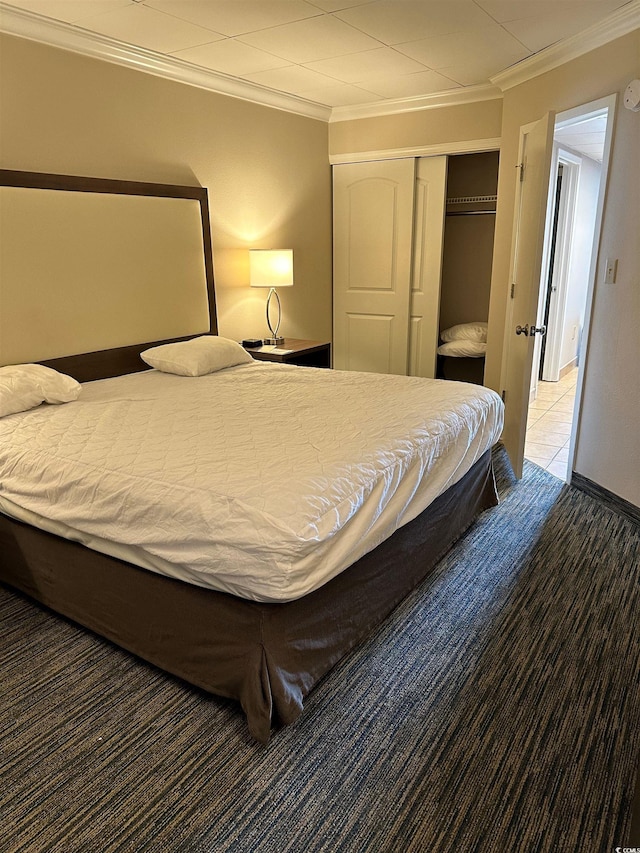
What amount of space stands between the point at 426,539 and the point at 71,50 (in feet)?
9.56

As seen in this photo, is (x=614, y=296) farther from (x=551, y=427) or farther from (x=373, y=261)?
(x=373, y=261)

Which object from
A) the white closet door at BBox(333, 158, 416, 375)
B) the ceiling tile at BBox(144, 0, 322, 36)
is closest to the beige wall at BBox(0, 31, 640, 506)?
the white closet door at BBox(333, 158, 416, 375)

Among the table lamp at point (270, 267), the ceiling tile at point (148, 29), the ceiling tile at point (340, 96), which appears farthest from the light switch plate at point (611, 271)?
the ceiling tile at point (148, 29)

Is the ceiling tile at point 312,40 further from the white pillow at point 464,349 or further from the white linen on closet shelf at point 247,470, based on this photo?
the white pillow at point 464,349

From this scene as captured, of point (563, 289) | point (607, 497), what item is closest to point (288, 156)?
point (563, 289)

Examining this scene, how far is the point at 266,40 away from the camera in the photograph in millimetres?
3061

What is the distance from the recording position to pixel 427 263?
473cm

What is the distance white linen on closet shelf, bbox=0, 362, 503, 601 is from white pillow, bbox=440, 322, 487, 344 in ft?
7.24

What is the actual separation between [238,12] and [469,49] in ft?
4.34

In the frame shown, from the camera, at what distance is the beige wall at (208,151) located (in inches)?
113

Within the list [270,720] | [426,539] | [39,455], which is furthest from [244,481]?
[426,539]

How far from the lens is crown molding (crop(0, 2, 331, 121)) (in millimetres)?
2713

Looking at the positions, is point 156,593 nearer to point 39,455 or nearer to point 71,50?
point 39,455

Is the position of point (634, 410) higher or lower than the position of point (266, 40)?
lower
